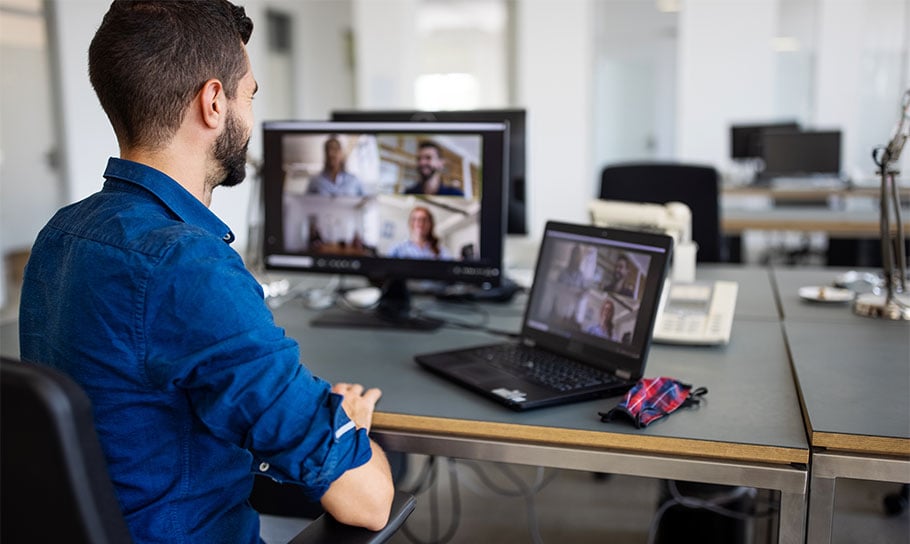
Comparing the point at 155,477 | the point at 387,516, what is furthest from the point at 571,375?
the point at 155,477

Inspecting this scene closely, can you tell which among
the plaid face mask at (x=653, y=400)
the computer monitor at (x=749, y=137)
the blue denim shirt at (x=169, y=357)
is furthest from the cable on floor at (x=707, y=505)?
the computer monitor at (x=749, y=137)

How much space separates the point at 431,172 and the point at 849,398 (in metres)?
1.04

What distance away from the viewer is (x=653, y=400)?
1.35m

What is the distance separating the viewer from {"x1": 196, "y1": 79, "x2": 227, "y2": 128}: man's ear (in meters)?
1.12

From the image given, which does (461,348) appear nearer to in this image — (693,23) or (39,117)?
(39,117)

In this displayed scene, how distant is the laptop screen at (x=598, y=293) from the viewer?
59.7 inches

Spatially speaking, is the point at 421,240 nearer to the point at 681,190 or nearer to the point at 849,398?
the point at 849,398

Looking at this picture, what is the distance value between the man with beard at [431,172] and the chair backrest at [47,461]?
1291 mm

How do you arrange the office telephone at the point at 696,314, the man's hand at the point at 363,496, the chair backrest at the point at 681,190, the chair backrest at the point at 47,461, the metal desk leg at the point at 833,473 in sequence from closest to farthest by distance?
1. the chair backrest at the point at 47,461
2. the man's hand at the point at 363,496
3. the metal desk leg at the point at 833,473
4. the office telephone at the point at 696,314
5. the chair backrest at the point at 681,190

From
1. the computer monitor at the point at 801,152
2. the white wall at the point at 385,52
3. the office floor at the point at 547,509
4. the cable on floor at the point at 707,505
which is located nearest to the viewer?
the cable on floor at the point at 707,505

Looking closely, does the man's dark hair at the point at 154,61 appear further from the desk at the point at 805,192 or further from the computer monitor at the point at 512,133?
the desk at the point at 805,192

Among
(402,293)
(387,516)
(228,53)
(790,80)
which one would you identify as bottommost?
(387,516)

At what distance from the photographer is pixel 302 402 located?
39.1 inches

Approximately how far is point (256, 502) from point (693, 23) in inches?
276
